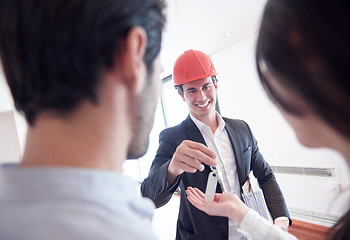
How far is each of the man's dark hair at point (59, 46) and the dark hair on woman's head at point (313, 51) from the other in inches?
12.8

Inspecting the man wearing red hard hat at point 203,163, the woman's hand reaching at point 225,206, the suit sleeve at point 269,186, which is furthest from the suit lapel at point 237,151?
the woman's hand reaching at point 225,206

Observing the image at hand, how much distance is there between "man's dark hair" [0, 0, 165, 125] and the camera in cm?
38

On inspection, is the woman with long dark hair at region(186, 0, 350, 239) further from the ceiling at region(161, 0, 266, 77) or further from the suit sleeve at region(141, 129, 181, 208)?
the ceiling at region(161, 0, 266, 77)

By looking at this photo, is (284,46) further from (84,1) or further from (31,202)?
(31,202)

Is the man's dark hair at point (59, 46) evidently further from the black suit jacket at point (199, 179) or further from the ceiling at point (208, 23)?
the ceiling at point (208, 23)

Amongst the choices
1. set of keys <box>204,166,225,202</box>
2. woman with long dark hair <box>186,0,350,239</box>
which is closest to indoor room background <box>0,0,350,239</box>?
set of keys <box>204,166,225,202</box>

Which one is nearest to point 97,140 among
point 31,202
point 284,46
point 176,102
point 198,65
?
point 31,202

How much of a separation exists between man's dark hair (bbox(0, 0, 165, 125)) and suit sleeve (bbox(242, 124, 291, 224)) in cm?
137

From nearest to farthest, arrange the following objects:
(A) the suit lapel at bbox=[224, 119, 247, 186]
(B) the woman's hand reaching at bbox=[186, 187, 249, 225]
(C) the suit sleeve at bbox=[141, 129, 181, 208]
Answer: (B) the woman's hand reaching at bbox=[186, 187, 249, 225] < (C) the suit sleeve at bbox=[141, 129, 181, 208] < (A) the suit lapel at bbox=[224, 119, 247, 186]

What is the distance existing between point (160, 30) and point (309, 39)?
342mm

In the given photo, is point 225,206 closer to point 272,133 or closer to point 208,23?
point 208,23

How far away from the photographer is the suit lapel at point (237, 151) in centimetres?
136

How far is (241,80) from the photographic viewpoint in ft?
12.2

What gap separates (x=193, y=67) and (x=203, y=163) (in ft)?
2.17
